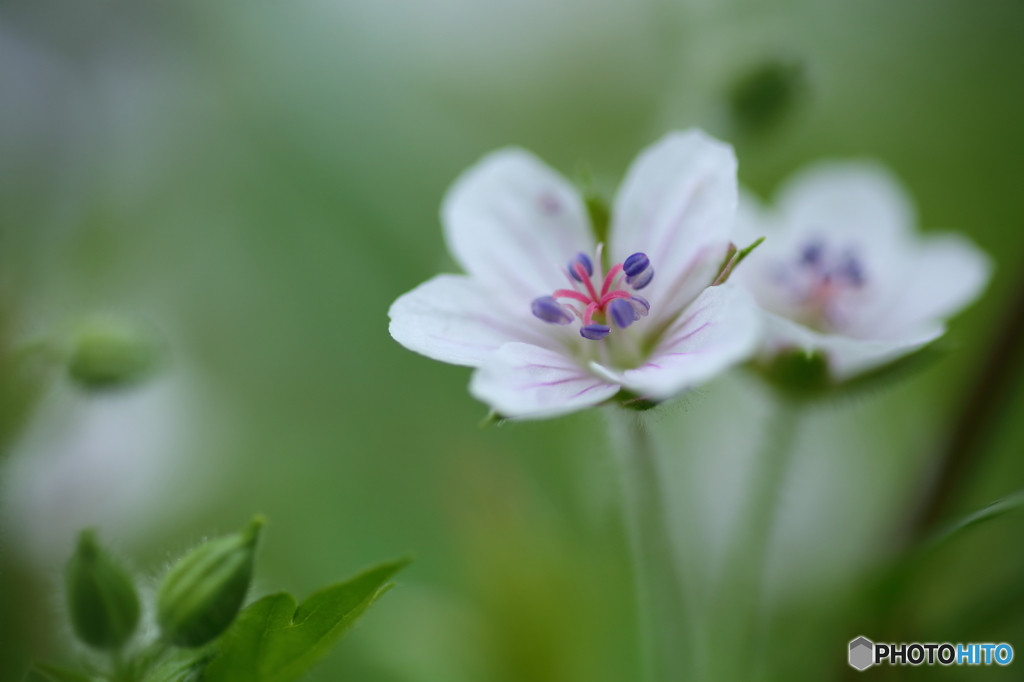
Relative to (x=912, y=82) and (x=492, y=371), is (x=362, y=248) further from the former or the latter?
(x=912, y=82)

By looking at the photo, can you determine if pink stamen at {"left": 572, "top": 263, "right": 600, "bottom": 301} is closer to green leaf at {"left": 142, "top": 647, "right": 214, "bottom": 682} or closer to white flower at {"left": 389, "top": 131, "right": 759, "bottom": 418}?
white flower at {"left": 389, "top": 131, "right": 759, "bottom": 418}

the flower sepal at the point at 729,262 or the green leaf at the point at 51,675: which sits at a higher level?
the flower sepal at the point at 729,262

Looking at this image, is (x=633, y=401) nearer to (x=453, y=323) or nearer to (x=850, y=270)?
(x=453, y=323)

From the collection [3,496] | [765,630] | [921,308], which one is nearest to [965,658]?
[765,630]

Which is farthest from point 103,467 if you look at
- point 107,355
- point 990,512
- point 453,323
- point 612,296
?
point 990,512

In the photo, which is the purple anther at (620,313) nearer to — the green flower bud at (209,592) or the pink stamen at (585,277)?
the pink stamen at (585,277)

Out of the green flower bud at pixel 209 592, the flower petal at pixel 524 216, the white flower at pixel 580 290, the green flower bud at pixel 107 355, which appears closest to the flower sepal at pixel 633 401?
the white flower at pixel 580 290
